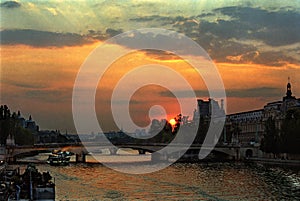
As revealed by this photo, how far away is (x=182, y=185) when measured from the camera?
107ft

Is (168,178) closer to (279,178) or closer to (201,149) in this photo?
(279,178)

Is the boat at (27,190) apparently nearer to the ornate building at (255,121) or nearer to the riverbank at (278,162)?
the riverbank at (278,162)

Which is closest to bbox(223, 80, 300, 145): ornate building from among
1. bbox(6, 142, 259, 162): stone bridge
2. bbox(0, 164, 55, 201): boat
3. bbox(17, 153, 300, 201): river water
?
bbox(6, 142, 259, 162): stone bridge

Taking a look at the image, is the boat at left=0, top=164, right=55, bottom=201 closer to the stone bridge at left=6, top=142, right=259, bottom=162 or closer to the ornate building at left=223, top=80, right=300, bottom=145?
the stone bridge at left=6, top=142, right=259, bottom=162

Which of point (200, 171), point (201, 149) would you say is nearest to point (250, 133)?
point (201, 149)

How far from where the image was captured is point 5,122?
205 feet

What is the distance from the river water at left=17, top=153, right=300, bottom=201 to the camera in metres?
28.1

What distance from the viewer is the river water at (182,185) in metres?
28.1

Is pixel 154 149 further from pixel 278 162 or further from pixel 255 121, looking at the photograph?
pixel 255 121

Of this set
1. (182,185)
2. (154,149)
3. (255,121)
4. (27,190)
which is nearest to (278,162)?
(154,149)

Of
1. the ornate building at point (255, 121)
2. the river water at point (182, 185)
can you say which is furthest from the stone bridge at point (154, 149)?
the river water at point (182, 185)

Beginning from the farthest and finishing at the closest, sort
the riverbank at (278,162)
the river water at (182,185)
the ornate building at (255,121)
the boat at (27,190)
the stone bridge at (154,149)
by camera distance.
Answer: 1. the ornate building at (255,121)
2. the stone bridge at (154,149)
3. the riverbank at (278,162)
4. the river water at (182,185)
5. the boat at (27,190)

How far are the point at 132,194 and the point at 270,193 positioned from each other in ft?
19.5

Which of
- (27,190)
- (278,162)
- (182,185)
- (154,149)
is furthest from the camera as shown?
(154,149)
